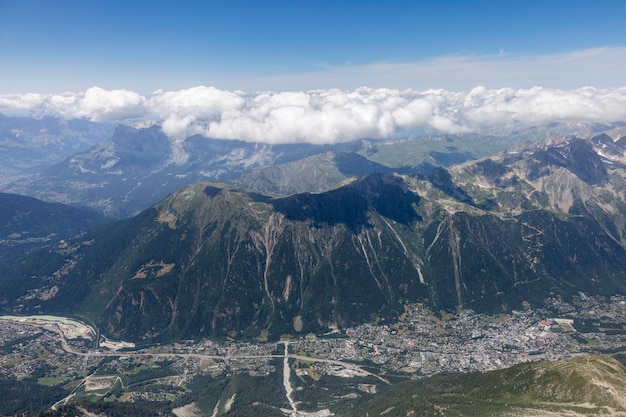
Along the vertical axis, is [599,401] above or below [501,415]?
above

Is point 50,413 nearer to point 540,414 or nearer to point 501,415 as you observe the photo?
point 501,415

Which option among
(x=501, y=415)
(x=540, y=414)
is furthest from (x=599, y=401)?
(x=501, y=415)

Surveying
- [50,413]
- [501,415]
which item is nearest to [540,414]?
[501,415]

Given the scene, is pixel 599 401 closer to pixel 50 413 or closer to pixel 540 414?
pixel 540 414

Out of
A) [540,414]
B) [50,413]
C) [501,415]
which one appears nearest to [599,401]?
[540,414]

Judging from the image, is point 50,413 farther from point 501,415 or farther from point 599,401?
point 599,401
